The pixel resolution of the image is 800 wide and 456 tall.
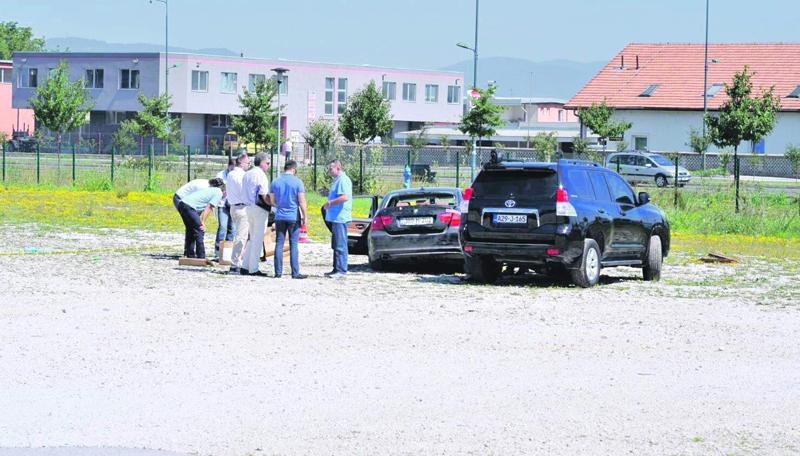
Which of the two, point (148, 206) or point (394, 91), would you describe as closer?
point (148, 206)

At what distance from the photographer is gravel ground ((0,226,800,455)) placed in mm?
8281

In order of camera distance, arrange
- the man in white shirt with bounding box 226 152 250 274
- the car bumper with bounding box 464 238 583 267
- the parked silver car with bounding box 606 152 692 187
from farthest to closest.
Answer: the parked silver car with bounding box 606 152 692 187, the man in white shirt with bounding box 226 152 250 274, the car bumper with bounding box 464 238 583 267

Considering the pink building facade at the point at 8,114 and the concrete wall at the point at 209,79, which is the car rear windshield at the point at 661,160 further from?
the pink building facade at the point at 8,114

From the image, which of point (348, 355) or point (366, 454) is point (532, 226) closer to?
point (348, 355)

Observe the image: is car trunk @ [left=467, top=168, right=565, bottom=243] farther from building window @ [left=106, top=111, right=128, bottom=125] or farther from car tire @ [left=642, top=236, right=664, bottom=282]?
building window @ [left=106, top=111, right=128, bottom=125]

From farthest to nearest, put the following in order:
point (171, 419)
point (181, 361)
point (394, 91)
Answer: point (394, 91)
point (181, 361)
point (171, 419)

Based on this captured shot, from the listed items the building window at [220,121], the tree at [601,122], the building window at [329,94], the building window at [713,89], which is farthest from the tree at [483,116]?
the building window at [329,94]

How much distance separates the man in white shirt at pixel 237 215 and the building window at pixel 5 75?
11009 centimetres

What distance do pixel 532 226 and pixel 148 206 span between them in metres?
21.1

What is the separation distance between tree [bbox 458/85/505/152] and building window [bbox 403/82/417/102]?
58.9 meters

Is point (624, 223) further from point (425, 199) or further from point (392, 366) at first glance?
point (392, 366)

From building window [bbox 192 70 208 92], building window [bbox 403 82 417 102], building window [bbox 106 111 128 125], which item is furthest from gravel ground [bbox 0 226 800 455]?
building window [bbox 403 82 417 102]

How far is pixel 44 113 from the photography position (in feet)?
220

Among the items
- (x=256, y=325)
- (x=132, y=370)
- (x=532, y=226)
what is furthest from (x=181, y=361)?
(x=532, y=226)
